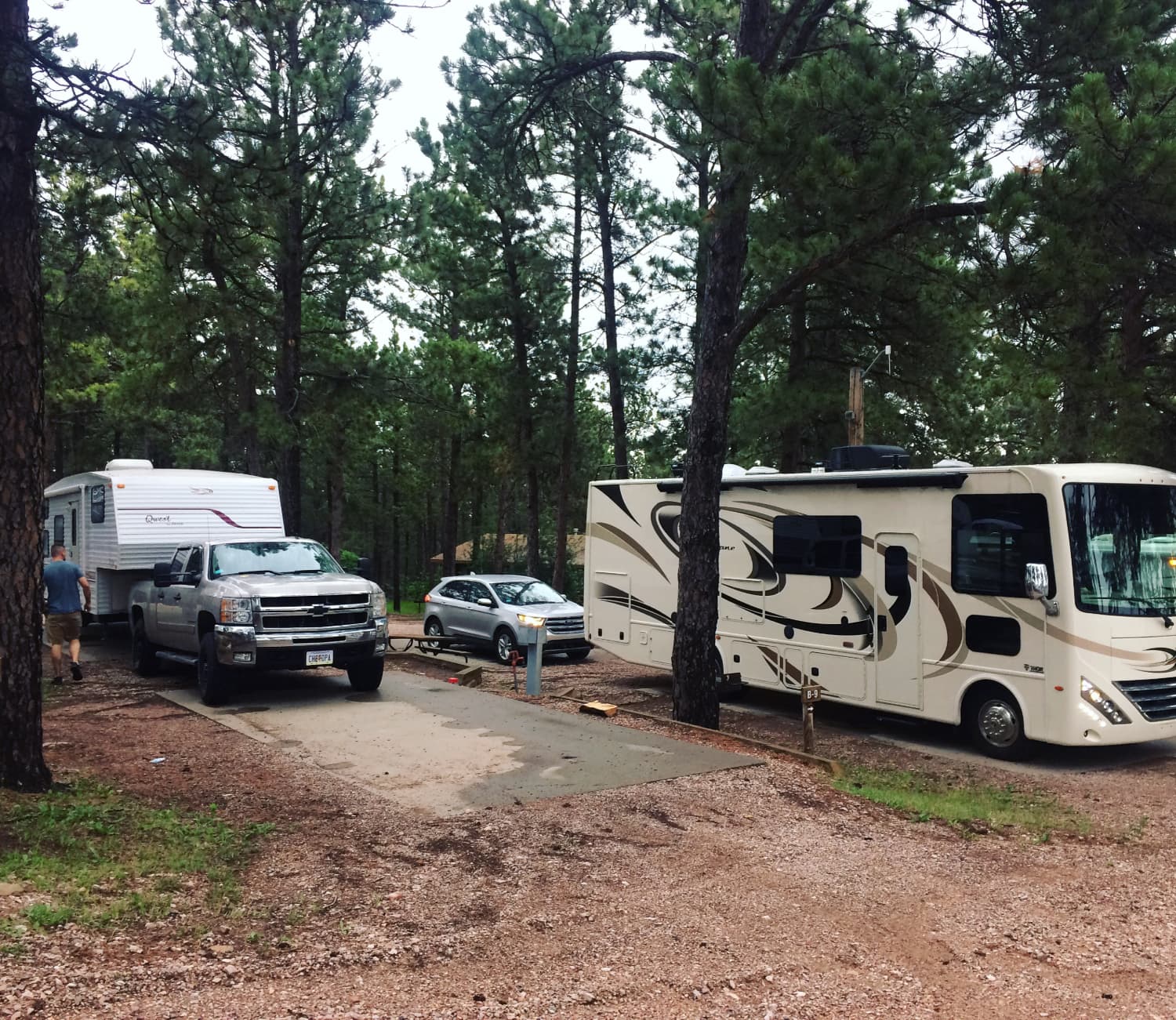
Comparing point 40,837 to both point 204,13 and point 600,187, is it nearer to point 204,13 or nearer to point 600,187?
point 204,13

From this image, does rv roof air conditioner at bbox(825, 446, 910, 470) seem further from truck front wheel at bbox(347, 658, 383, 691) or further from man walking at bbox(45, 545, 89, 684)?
man walking at bbox(45, 545, 89, 684)

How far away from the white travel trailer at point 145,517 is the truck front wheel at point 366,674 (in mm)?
3241

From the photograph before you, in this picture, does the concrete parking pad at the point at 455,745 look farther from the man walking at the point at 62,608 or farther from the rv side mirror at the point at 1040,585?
the rv side mirror at the point at 1040,585

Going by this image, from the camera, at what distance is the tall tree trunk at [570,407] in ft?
94.0

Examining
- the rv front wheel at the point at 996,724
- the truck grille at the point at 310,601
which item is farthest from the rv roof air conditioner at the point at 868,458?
the truck grille at the point at 310,601

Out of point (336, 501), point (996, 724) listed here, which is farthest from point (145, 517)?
point (336, 501)

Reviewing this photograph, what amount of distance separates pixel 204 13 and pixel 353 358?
50.8 feet

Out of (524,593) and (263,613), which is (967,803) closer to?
(263,613)

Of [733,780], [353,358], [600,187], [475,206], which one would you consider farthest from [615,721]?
[475,206]

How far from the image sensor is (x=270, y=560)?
1273 cm

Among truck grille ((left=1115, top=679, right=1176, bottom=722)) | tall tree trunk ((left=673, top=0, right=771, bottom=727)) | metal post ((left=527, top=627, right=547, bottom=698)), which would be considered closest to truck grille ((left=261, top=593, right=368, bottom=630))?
metal post ((left=527, top=627, right=547, bottom=698))

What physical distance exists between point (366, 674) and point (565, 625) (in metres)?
6.20

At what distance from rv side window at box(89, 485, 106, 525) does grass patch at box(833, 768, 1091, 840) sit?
11.5m

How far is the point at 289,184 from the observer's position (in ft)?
28.3
